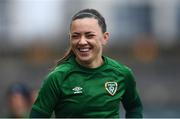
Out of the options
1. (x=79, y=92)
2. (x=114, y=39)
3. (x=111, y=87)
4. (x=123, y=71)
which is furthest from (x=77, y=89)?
(x=114, y=39)

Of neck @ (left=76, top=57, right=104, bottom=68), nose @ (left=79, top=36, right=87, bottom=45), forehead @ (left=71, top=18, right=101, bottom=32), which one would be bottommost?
neck @ (left=76, top=57, right=104, bottom=68)

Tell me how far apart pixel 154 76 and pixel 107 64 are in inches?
366

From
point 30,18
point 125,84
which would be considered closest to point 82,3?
point 30,18

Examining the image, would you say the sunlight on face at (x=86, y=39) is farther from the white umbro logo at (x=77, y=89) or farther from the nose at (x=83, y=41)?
the white umbro logo at (x=77, y=89)

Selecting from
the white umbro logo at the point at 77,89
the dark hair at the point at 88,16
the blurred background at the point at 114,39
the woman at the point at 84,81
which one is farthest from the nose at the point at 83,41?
the blurred background at the point at 114,39

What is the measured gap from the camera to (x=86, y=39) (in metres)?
4.86

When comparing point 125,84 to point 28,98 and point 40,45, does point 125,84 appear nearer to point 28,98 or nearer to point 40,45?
point 28,98

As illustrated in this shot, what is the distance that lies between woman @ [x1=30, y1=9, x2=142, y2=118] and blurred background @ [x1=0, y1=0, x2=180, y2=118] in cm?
872

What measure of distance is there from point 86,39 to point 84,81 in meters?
0.25

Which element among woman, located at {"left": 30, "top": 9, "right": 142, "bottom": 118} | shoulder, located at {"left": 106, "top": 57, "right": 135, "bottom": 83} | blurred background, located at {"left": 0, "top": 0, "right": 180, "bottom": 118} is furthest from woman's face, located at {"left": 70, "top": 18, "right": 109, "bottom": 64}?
blurred background, located at {"left": 0, "top": 0, "right": 180, "bottom": 118}

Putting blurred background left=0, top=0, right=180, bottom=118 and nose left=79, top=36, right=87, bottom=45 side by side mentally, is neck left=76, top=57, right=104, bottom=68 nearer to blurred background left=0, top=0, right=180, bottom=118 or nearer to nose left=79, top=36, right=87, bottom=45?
nose left=79, top=36, right=87, bottom=45

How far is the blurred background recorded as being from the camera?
13.9 m

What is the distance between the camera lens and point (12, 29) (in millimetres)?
14500

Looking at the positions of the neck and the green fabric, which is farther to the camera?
the neck
